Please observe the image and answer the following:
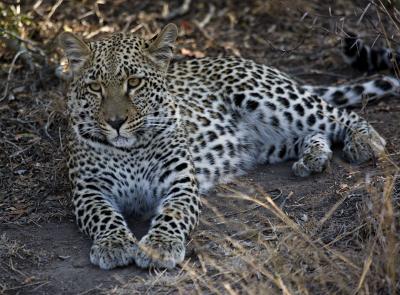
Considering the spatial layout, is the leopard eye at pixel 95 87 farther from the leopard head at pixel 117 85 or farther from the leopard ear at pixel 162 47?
the leopard ear at pixel 162 47

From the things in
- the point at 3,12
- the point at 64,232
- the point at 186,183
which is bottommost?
the point at 64,232

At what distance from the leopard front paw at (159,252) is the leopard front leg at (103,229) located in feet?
0.41

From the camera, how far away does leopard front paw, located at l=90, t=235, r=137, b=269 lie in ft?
21.8

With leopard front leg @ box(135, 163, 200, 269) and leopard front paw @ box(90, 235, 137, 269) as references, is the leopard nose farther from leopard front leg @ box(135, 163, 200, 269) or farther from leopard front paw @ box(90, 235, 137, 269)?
leopard front paw @ box(90, 235, 137, 269)

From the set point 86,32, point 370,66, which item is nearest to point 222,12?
point 86,32

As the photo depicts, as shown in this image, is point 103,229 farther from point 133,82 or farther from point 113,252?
point 133,82

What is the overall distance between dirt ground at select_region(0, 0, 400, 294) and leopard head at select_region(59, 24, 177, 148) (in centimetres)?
98

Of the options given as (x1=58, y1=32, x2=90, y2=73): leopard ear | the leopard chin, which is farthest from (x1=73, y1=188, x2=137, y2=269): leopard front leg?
(x1=58, y1=32, x2=90, y2=73): leopard ear

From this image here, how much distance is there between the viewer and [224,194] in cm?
838

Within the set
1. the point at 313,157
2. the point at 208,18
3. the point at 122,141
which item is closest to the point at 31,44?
the point at 208,18

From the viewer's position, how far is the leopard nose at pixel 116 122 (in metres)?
7.24

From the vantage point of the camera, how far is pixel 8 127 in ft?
32.0

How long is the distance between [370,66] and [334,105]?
118 cm

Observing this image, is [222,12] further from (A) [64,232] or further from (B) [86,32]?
(A) [64,232]
